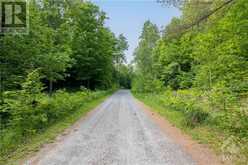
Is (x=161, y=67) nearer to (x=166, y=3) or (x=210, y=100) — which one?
(x=210, y=100)

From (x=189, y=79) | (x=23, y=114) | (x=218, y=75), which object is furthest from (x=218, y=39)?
(x=23, y=114)

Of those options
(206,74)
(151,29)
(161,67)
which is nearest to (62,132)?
(206,74)

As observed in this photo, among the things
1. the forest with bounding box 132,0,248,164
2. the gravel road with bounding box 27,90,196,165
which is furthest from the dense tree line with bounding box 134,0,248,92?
the gravel road with bounding box 27,90,196,165

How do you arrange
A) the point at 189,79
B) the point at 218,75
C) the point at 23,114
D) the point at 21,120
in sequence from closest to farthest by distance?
the point at 21,120
the point at 23,114
the point at 218,75
the point at 189,79

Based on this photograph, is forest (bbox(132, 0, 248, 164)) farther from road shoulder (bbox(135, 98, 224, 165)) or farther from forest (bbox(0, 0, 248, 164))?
road shoulder (bbox(135, 98, 224, 165))

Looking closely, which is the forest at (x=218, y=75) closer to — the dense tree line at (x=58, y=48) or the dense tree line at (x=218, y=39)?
the dense tree line at (x=218, y=39)

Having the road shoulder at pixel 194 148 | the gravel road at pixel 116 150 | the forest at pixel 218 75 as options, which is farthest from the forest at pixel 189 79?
the gravel road at pixel 116 150

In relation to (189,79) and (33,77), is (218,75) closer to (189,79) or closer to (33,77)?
(33,77)

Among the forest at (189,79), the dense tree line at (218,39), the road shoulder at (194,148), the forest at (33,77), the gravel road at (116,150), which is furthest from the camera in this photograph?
the forest at (33,77)

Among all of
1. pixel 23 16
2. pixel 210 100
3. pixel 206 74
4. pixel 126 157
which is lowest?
pixel 126 157

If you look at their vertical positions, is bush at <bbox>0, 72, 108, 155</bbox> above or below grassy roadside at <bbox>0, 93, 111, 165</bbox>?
above

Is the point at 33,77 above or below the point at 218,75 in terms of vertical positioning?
below

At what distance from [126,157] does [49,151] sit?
1.90 meters

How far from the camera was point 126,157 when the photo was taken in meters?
5.08
